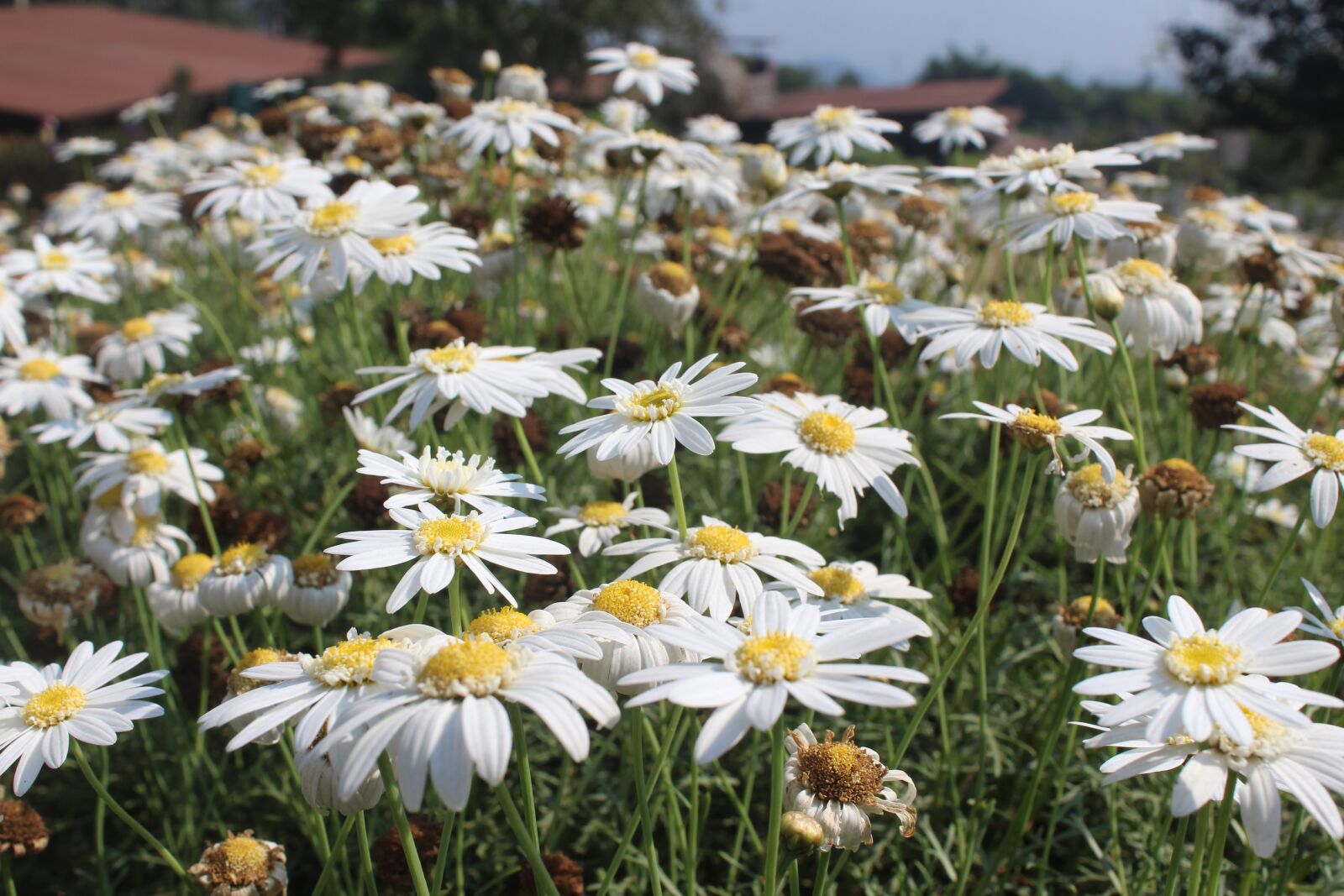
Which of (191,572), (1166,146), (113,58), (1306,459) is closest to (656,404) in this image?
(191,572)

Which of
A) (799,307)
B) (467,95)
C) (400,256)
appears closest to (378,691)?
(400,256)

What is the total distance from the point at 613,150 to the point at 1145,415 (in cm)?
222

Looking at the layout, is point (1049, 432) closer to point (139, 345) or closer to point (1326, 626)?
point (1326, 626)

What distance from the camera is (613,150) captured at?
3.27m

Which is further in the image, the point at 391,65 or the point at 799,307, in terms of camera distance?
the point at 391,65

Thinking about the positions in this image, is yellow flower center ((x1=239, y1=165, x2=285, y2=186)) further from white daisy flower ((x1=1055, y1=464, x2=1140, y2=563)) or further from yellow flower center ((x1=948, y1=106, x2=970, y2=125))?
yellow flower center ((x1=948, y1=106, x2=970, y2=125))

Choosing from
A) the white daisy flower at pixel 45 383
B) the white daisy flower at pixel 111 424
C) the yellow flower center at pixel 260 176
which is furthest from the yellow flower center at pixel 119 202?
the white daisy flower at pixel 111 424

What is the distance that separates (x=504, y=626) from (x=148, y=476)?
143 cm

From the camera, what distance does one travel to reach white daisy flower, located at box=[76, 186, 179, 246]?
3393 millimetres

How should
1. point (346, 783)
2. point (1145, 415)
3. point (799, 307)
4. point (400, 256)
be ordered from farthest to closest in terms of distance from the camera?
point (1145, 415) → point (799, 307) → point (400, 256) → point (346, 783)

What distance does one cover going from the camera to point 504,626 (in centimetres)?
117

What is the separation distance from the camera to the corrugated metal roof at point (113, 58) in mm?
22391

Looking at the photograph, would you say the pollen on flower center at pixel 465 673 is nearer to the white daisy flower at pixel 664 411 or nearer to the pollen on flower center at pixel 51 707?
the white daisy flower at pixel 664 411

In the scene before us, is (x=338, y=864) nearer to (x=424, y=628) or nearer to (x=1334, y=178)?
(x=424, y=628)
